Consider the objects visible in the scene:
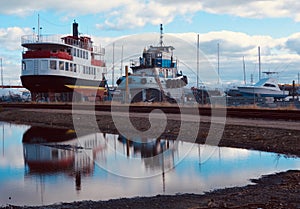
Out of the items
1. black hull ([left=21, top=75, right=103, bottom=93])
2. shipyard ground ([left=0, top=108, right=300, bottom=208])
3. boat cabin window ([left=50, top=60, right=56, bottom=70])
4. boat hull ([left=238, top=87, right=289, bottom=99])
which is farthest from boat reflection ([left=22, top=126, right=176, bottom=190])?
boat hull ([left=238, top=87, right=289, bottom=99])

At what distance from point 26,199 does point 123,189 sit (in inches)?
94.3

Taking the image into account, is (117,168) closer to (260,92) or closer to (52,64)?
(52,64)

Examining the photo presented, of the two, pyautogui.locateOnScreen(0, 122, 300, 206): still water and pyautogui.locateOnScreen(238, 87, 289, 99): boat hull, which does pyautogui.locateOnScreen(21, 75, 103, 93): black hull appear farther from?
pyautogui.locateOnScreen(0, 122, 300, 206): still water

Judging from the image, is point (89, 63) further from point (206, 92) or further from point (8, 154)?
point (8, 154)

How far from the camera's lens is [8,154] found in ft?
57.8

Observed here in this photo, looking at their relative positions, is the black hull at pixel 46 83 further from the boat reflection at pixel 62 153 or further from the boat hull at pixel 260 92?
the boat hull at pixel 260 92

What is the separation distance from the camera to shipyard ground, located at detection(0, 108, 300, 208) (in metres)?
9.20

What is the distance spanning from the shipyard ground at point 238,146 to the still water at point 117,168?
69 cm

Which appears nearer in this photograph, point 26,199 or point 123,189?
point 26,199

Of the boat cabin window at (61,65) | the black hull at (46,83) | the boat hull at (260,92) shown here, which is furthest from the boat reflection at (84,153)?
the boat hull at (260,92)

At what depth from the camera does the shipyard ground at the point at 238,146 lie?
920cm

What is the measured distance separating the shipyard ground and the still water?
0.69 m

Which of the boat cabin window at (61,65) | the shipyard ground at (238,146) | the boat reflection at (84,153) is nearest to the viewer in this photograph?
the shipyard ground at (238,146)

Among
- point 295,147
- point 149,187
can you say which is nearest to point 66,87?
point 295,147
